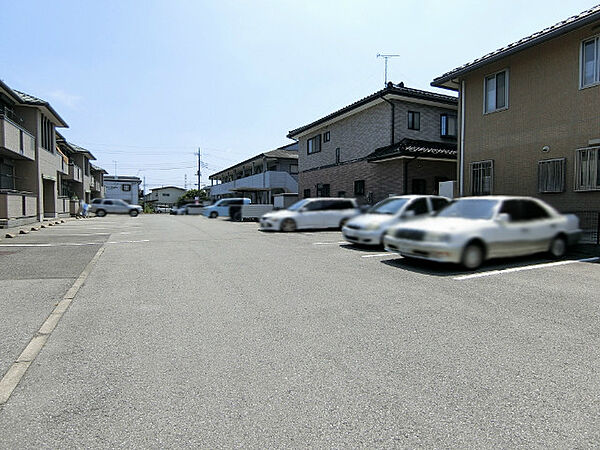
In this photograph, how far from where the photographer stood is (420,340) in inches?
155

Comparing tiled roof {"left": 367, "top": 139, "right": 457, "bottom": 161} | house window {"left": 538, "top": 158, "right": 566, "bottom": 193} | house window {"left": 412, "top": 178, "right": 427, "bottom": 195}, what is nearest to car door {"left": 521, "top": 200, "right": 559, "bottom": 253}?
house window {"left": 538, "top": 158, "right": 566, "bottom": 193}

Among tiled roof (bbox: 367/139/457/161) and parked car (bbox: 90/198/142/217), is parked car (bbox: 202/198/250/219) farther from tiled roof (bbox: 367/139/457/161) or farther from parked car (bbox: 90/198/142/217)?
tiled roof (bbox: 367/139/457/161)

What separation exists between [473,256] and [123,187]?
266 feet

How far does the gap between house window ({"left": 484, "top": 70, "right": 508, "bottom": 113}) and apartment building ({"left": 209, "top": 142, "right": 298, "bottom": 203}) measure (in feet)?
78.6

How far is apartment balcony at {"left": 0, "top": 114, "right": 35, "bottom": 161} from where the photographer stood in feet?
54.7

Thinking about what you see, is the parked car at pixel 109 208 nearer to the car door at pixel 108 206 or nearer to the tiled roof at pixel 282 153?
the car door at pixel 108 206

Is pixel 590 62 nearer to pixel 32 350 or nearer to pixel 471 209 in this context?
pixel 471 209

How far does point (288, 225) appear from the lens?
15.8m

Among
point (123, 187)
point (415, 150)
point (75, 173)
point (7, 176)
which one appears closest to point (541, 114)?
point (415, 150)

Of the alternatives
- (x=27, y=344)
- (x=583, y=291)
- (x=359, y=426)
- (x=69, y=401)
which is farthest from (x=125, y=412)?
(x=583, y=291)

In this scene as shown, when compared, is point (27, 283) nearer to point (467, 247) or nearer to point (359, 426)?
point (359, 426)

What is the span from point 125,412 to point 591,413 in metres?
3.04

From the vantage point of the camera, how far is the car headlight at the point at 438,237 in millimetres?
2967

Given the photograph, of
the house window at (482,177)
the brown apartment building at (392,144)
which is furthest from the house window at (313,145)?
the house window at (482,177)
